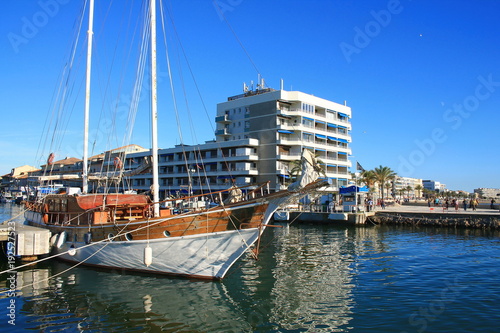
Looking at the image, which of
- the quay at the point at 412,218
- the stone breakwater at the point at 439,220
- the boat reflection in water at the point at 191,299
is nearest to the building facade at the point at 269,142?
the quay at the point at 412,218

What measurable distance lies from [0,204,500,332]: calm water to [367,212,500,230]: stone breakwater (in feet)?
51.6

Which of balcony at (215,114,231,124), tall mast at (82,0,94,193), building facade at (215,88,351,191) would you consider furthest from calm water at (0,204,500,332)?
balcony at (215,114,231,124)

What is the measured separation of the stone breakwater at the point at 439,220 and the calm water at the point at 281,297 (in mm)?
15728

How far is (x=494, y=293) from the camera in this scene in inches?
566

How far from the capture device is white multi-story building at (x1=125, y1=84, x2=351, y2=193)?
6228 cm

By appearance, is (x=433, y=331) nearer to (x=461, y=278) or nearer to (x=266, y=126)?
(x=461, y=278)

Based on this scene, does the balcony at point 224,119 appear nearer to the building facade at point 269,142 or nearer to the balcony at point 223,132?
the building facade at point 269,142

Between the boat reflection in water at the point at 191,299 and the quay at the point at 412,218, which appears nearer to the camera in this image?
the boat reflection in water at the point at 191,299

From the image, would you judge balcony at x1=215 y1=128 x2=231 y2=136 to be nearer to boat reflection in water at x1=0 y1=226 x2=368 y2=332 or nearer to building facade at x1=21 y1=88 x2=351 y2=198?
building facade at x1=21 y1=88 x2=351 y2=198

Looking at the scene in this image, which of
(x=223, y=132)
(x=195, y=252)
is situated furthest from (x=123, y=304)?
(x=223, y=132)

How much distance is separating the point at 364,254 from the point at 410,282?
7401mm

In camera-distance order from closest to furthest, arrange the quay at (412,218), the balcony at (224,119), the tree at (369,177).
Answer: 1. the quay at (412,218)
2. the balcony at (224,119)
3. the tree at (369,177)

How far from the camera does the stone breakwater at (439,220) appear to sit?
3612 centimetres

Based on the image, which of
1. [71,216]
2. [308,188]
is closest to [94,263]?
[71,216]
